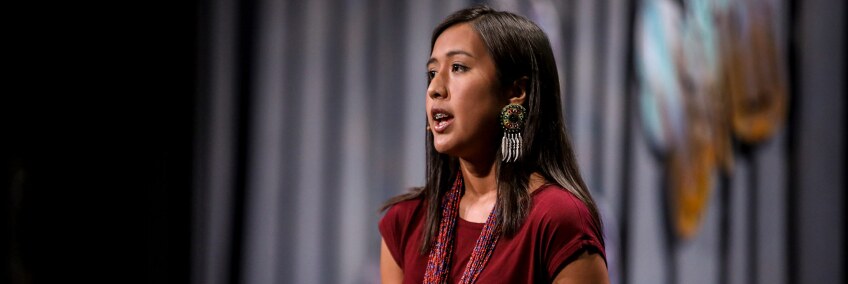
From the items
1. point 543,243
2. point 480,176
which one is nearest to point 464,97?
point 480,176

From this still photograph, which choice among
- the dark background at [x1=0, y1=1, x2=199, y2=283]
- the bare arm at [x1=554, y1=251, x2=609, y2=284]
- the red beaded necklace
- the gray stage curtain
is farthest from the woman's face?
the dark background at [x1=0, y1=1, x2=199, y2=283]

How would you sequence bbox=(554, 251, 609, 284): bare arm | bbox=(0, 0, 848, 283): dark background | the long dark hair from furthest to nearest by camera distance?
1. bbox=(0, 0, 848, 283): dark background
2. the long dark hair
3. bbox=(554, 251, 609, 284): bare arm

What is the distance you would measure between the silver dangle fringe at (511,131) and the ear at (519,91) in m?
0.01

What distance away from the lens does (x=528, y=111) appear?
1354mm

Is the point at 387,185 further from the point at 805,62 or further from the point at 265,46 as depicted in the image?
the point at 805,62

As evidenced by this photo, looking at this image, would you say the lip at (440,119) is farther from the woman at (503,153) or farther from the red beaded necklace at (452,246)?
the red beaded necklace at (452,246)

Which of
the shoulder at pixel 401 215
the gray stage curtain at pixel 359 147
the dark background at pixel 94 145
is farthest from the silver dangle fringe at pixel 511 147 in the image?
the dark background at pixel 94 145

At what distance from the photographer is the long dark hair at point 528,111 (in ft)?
Answer: 4.37

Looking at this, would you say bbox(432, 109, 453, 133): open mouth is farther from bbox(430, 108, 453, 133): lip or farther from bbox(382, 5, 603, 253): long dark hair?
bbox(382, 5, 603, 253): long dark hair

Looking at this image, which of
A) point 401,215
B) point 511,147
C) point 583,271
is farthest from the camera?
point 401,215

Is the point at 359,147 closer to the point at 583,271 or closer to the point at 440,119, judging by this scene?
the point at 440,119

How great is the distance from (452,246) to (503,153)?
188 mm

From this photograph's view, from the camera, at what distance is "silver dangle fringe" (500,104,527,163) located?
1.34 meters

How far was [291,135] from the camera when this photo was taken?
3133 mm
